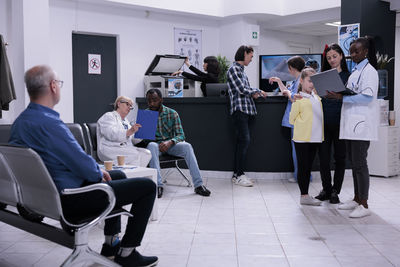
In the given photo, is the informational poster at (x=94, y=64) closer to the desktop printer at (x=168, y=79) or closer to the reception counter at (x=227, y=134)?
the desktop printer at (x=168, y=79)

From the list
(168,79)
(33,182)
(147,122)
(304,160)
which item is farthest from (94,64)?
(33,182)

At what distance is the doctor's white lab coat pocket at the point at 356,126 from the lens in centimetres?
366

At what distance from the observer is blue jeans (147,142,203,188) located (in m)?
4.67

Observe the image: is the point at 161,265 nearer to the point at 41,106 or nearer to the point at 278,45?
the point at 41,106

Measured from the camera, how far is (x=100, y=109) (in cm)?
775

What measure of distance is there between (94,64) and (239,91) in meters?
3.32

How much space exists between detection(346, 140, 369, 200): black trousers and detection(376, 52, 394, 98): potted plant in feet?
5.58

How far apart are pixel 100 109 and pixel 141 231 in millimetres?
5505

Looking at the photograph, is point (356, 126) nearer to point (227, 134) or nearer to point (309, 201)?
point (309, 201)

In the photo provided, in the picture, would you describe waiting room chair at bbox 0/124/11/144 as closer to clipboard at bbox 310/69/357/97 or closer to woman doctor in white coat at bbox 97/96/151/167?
woman doctor in white coat at bbox 97/96/151/167

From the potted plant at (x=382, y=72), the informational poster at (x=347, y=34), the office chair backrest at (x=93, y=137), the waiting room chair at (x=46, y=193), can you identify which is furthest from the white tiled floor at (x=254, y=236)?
the informational poster at (x=347, y=34)

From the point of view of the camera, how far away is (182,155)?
15.9 ft

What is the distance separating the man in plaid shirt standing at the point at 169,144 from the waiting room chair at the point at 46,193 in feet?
7.64

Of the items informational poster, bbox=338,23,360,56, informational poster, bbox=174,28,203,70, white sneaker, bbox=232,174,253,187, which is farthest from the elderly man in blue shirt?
informational poster, bbox=174,28,203,70
